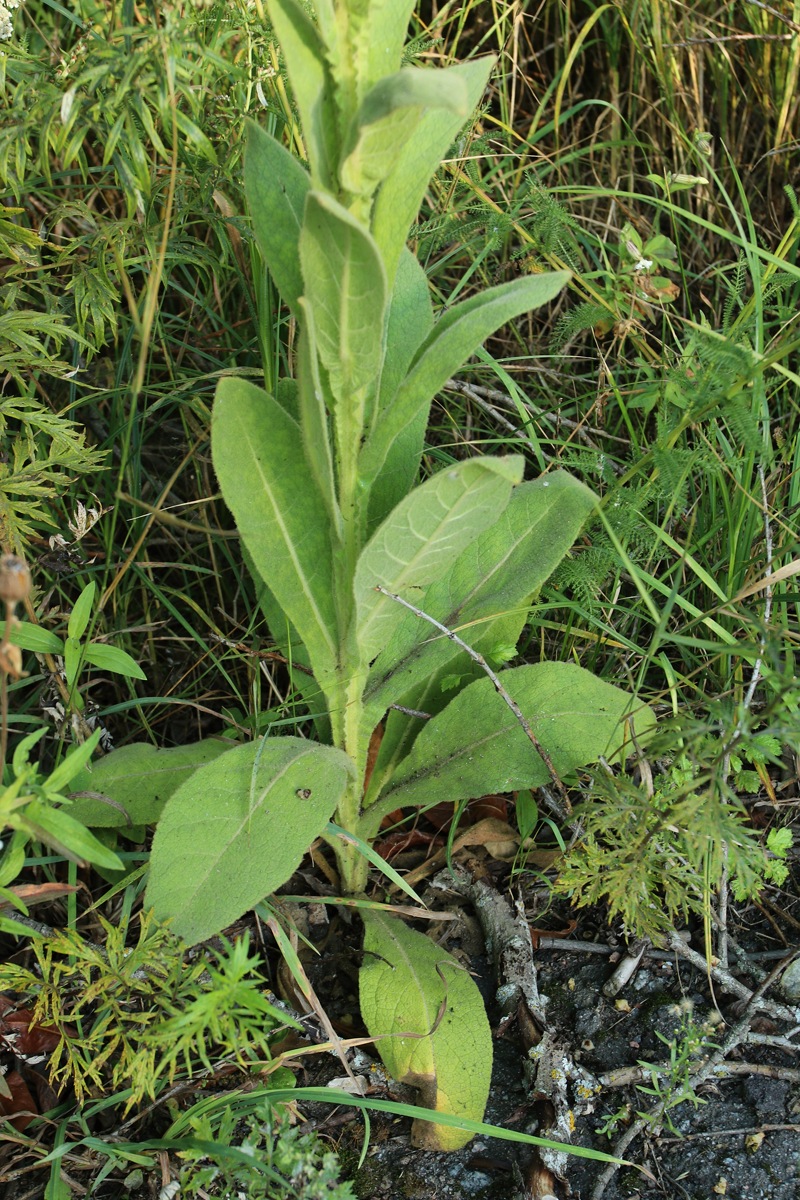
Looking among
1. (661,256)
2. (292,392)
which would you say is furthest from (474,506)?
(661,256)

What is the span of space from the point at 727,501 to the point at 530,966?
0.97 metres

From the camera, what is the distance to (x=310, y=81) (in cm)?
136

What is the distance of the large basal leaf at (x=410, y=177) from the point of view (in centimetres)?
147

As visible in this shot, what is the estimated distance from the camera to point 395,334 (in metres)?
1.85

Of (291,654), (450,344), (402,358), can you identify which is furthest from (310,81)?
(291,654)

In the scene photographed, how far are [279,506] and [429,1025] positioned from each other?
35.8 inches

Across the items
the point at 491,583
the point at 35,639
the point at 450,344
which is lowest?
the point at 491,583

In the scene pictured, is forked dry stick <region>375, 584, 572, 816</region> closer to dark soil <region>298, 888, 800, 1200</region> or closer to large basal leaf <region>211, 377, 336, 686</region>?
large basal leaf <region>211, 377, 336, 686</region>

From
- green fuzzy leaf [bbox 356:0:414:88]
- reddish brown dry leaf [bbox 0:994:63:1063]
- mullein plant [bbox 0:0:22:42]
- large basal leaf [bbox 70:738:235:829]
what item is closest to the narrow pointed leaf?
large basal leaf [bbox 70:738:235:829]

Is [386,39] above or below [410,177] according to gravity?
above

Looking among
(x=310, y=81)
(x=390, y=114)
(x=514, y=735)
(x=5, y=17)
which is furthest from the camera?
(x=514, y=735)

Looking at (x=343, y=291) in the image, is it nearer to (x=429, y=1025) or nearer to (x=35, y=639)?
(x=35, y=639)

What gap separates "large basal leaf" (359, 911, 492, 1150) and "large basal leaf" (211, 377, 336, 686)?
0.51 m

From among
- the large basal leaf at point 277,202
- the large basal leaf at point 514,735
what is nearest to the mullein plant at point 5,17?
the large basal leaf at point 277,202
